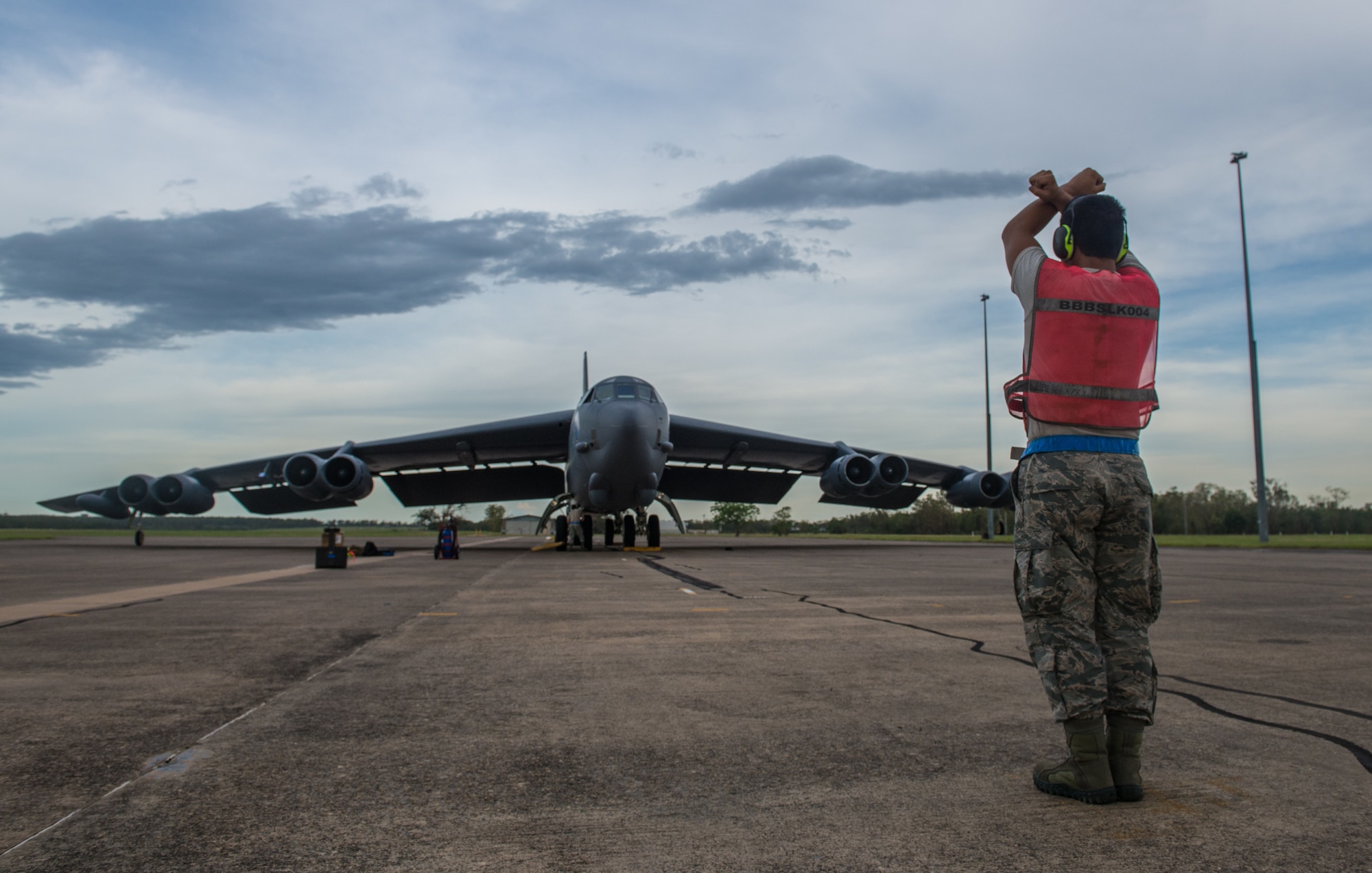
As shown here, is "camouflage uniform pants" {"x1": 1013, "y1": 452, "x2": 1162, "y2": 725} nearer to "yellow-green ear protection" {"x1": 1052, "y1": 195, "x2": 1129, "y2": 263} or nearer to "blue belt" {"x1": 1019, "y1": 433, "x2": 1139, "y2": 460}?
"blue belt" {"x1": 1019, "y1": 433, "x2": 1139, "y2": 460}

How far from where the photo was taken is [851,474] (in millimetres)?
24344

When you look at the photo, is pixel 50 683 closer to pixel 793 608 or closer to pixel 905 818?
pixel 905 818

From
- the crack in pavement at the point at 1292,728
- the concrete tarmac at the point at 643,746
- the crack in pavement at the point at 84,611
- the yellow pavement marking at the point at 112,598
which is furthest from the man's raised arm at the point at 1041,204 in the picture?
the yellow pavement marking at the point at 112,598

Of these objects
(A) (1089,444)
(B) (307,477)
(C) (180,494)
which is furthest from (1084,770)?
(C) (180,494)

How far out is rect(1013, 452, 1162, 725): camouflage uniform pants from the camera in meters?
2.67

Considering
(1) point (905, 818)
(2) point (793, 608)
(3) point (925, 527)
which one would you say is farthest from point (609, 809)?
(3) point (925, 527)

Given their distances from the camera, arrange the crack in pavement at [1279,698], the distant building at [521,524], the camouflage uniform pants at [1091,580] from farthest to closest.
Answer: the distant building at [521,524] < the crack in pavement at [1279,698] < the camouflage uniform pants at [1091,580]

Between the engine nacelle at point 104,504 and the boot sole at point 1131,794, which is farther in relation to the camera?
the engine nacelle at point 104,504

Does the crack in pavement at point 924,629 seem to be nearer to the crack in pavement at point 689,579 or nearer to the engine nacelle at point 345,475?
the crack in pavement at point 689,579

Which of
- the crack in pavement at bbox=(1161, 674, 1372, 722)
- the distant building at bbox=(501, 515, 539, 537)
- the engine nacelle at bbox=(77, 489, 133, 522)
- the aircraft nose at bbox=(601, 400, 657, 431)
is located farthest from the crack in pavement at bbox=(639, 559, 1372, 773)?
the distant building at bbox=(501, 515, 539, 537)

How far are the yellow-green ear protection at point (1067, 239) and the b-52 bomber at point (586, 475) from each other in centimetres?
1575

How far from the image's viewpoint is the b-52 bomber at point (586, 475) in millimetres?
19609

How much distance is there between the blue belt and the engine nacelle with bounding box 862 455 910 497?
21.5 meters

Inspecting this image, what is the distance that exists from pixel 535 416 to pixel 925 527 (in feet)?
252
